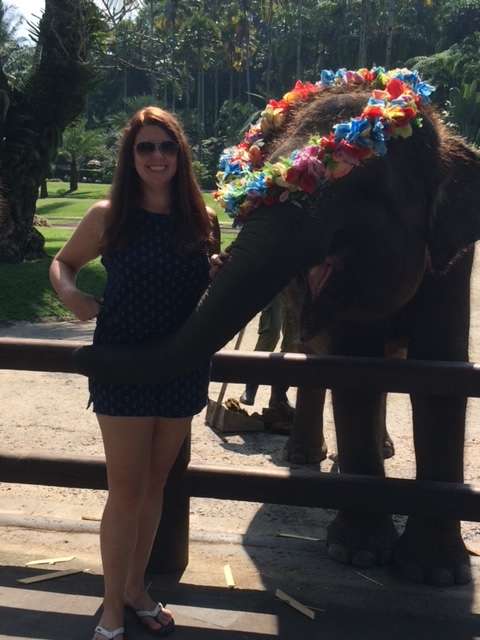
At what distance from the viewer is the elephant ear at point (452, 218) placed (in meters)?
3.84

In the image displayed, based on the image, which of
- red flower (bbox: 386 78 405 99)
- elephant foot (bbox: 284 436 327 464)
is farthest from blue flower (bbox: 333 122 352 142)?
elephant foot (bbox: 284 436 327 464)

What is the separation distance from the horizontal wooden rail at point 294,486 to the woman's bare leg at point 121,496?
583 millimetres

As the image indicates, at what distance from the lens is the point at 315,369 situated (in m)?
3.68

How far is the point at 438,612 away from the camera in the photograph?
3678 millimetres

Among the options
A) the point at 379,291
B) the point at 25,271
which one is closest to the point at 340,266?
the point at 379,291

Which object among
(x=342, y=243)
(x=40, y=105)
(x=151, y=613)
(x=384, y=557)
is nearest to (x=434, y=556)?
(x=384, y=557)

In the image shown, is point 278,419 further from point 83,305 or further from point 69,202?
point 69,202

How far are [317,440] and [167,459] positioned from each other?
8.78 feet

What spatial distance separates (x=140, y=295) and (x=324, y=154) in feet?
2.95

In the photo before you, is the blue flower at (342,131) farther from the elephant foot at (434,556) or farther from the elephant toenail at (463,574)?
the elephant toenail at (463,574)

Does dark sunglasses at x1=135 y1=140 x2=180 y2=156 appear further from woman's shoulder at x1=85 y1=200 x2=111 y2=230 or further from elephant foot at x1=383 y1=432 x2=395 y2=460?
elephant foot at x1=383 y1=432 x2=395 y2=460

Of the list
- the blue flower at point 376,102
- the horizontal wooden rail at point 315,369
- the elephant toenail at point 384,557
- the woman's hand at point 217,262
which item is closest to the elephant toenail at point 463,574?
the elephant toenail at point 384,557

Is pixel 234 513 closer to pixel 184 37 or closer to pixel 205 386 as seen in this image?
pixel 205 386

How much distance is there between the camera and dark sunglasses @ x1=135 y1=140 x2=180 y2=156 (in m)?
3.19
